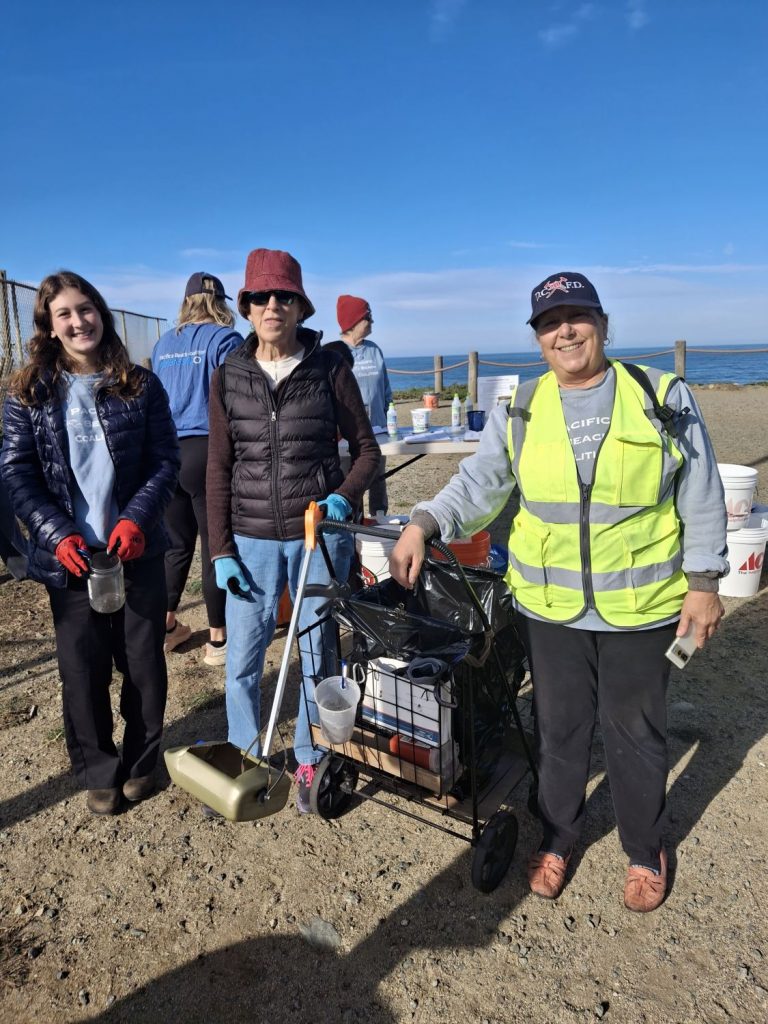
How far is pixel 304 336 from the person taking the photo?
2.65 metres

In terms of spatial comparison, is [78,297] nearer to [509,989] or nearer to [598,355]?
[598,355]

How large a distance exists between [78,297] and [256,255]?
2.26ft

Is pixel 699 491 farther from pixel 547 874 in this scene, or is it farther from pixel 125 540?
pixel 125 540

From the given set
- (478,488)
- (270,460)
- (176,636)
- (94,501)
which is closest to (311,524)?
(270,460)

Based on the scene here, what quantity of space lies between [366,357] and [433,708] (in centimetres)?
438

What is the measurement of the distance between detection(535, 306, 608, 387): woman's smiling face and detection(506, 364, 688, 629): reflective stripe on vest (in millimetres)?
82

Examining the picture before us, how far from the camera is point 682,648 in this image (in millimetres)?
2043

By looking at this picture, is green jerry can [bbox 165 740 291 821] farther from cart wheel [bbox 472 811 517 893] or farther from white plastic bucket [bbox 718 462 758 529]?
white plastic bucket [bbox 718 462 758 529]

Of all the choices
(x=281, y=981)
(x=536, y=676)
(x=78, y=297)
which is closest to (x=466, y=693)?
(x=536, y=676)

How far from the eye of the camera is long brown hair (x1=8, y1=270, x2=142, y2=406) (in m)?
2.51

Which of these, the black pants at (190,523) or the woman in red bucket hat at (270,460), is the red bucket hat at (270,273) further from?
the black pants at (190,523)

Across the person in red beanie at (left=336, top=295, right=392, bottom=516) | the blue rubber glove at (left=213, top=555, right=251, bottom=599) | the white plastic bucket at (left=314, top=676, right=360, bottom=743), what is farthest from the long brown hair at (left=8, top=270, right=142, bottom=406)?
the person in red beanie at (left=336, top=295, right=392, bottom=516)

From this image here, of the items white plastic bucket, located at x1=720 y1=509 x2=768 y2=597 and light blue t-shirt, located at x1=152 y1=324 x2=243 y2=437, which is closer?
light blue t-shirt, located at x1=152 y1=324 x2=243 y2=437

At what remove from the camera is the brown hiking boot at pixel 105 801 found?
9.32 feet
